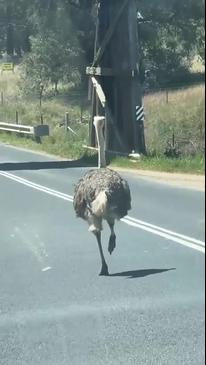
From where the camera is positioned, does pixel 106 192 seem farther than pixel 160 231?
No

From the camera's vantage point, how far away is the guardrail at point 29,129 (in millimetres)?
36594

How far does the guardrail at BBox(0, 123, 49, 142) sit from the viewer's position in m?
36.6

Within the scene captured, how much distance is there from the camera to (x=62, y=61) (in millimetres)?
44812

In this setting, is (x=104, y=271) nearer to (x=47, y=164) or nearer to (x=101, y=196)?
(x=101, y=196)

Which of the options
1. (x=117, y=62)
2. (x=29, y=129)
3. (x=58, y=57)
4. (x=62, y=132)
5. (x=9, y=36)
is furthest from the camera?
(x=9, y=36)

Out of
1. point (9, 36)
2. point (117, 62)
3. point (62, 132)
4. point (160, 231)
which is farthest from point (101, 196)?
point (9, 36)

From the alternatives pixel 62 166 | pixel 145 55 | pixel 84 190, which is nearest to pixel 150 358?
pixel 84 190

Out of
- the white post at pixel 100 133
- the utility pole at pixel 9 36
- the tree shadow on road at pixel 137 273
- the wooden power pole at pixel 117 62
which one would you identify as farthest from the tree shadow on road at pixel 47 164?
the white post at pixel 100 133

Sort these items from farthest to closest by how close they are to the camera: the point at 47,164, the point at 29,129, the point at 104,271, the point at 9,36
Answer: the point at 9,36 < the point at 29,129 < the point at 47,164 < the point at 104,271

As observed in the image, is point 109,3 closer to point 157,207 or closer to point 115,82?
point 115,82

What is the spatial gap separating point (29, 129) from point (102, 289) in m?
31.7

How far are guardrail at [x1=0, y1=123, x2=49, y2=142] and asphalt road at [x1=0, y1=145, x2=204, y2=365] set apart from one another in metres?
21.0

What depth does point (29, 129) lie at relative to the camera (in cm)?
3962

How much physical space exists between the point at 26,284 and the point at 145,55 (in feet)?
101
